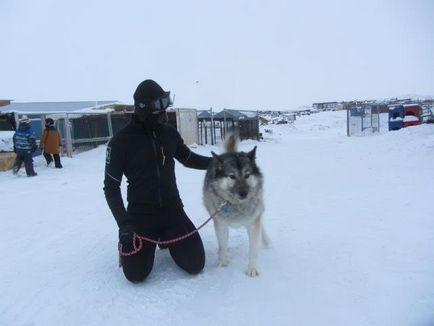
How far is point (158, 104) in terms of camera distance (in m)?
2.83

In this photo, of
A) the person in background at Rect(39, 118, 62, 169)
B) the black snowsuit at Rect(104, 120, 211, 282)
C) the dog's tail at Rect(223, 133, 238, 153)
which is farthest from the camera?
the person in background at Rect(39, 118, 62, 169)

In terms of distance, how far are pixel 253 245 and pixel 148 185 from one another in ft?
2.95

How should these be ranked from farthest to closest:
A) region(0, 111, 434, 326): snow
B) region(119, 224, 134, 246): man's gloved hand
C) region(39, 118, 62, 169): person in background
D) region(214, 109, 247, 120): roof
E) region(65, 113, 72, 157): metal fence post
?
region(214, 109, 247, 120): roof → region(65, 113, 72, 157): metal fence post → region(39, 118, 62, 169): person in background → region(119, 224, 134, 246): man's gloved hand → region(0, 111, 434, 326): snow

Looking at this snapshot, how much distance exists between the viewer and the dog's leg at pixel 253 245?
2859 mm

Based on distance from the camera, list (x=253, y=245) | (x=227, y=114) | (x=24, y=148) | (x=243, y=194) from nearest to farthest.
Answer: (x=243, y=194) < (x=253, y=245) < (x=24, y=148) < (x=227, y=114)

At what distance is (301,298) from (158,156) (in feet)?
4.61

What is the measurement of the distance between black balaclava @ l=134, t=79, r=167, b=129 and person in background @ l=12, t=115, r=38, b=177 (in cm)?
647

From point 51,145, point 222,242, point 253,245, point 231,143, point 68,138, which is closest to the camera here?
point 253,245

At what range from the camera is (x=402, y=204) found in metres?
4.54

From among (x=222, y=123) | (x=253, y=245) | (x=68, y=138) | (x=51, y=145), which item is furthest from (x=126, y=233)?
(x=222, y=123)

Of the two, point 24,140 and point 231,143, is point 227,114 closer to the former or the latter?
point 24,140

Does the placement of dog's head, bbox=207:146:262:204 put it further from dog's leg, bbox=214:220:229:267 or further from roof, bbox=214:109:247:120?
roof, bbox=214:109:247:120

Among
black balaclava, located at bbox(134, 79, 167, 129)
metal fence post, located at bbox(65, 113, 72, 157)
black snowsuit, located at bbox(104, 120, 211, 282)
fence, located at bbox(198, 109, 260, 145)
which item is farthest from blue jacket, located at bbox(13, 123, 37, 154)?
fence, located at bbox(198, 109, 260, 145)

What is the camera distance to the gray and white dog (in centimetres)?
287
